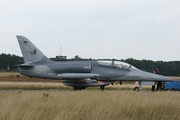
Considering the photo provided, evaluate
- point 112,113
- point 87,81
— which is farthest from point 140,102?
point 87,81

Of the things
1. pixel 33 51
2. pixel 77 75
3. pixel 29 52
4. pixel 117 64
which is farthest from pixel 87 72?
pixel 29 52

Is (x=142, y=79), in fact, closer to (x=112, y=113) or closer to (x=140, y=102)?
(x=140, y=102)

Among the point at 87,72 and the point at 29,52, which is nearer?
the point at 87,72

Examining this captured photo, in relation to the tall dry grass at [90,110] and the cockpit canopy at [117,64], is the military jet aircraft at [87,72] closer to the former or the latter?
the cockpit canopy at [117,64]

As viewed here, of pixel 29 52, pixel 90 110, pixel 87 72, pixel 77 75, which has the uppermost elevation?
pixel 29 52

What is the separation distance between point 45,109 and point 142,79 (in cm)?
1246

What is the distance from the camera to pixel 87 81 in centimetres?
2012

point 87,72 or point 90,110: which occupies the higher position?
point 87,72

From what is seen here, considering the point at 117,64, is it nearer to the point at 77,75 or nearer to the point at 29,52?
the point at 77,75

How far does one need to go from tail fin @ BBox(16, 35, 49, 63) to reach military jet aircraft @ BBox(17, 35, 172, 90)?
23 centimetres

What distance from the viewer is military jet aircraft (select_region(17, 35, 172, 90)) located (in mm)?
20203

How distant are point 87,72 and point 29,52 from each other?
4489mm

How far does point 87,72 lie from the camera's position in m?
20.8

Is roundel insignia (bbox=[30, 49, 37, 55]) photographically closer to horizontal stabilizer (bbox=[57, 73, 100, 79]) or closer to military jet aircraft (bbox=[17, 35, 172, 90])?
military jet aircraft (bbox=[17, 35, 172, 90])
